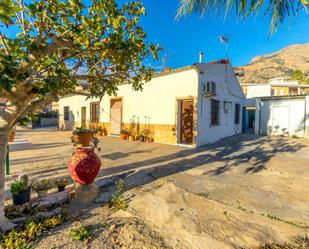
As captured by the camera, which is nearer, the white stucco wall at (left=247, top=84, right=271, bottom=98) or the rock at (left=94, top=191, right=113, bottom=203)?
→ the rock at (left=94, top=191, right=113, bottom=203)

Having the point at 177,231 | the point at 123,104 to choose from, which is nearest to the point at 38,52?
the point at 177,231

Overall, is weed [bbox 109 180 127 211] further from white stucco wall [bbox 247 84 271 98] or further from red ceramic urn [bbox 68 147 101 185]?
white stucco wall [bbox 247 84 271 98]

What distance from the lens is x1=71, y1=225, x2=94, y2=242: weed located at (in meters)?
2.63

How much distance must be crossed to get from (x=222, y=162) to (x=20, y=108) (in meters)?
6.38

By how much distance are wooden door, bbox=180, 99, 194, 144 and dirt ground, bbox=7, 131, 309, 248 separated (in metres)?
3.12

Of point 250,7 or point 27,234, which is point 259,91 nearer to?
point 250,7

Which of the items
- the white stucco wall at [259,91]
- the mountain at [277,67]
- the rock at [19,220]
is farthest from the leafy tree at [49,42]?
the mountain at [277,67]

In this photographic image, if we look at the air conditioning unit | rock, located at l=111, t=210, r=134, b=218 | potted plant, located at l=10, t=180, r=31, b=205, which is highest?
the air conditioning unit

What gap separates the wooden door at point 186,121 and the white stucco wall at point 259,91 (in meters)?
17.7

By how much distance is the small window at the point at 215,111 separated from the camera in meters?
11.2

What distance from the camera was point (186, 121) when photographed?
10.3 metres

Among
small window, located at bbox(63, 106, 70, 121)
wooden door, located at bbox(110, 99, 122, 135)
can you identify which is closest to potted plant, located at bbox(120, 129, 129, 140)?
wooden door, located at bbox(110, 99, 122, 135)

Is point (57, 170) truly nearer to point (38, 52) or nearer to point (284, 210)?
point (38, 52)

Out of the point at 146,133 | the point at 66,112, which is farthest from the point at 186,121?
the point at 66,112
